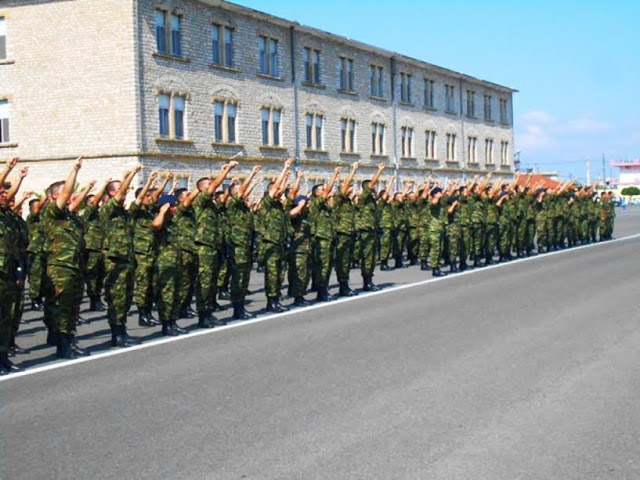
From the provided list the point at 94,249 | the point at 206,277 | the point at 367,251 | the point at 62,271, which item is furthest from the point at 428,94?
the point at 62,271

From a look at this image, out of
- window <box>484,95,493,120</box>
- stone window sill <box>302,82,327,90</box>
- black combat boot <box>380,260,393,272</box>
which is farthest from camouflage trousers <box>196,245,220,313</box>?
window <box>484,95,493,120</box>

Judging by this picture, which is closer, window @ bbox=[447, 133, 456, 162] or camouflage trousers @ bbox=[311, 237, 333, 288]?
camouflage trousers @ bbox=[311, 237, 333, 288]

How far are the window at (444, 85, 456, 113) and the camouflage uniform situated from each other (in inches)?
1905

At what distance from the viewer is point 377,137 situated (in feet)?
164

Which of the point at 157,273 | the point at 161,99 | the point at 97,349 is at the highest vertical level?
the point at 161,99

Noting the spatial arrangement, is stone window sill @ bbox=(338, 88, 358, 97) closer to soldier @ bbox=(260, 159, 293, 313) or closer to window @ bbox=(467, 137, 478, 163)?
window @ bbox=(467, 137, 478, 163)

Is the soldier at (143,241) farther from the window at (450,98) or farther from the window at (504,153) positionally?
the window at (504,153)

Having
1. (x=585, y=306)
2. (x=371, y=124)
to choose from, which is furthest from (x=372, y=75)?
(x=585, y=306)

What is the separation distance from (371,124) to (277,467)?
44.4 meters

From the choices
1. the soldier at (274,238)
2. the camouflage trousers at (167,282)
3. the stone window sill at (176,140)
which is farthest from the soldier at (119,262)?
the stone window sill at (176,140)

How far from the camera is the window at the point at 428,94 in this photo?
55.4 meters

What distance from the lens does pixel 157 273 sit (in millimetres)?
11875

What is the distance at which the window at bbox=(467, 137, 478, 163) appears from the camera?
204 ft

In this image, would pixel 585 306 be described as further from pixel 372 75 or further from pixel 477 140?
pixel 477 140
